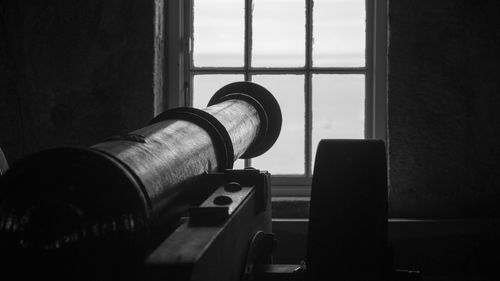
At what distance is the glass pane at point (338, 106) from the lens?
10.3ft

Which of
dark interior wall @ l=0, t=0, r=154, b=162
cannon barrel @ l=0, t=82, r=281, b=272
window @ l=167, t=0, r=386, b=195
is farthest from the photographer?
window @ l=167, t=0, r=386, b=195

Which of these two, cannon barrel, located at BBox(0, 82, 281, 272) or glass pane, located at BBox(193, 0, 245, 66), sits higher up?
glass pane, located at BBox(193, 0, 245, 66)

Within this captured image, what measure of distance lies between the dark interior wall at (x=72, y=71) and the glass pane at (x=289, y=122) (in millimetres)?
595

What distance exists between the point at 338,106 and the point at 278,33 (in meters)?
0.45

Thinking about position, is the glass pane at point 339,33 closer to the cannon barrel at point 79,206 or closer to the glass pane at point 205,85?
the glass pane at point 205,85

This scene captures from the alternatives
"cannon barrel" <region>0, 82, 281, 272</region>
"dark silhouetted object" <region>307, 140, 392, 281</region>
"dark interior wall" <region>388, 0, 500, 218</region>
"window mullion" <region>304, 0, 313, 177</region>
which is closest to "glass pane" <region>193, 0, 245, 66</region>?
"window mullion" <region>304, 0, 313, 177</region>

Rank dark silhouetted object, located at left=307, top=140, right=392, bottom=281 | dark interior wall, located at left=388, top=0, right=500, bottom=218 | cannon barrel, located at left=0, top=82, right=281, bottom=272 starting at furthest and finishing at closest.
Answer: dark interior wall, located at left=388, top=0, right=500, bottom=218
dark silhouetted object, located at left=307, top=140, right=392, bottom=281
cannon barrel, located at left=0, top=82, right=281, bottom=272

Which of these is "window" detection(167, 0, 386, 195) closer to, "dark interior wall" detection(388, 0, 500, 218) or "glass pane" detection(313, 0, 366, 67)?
"glass pane" detection(313, 0, 366, 67)

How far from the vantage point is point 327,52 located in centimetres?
316

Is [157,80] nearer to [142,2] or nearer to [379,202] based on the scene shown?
[142,2]

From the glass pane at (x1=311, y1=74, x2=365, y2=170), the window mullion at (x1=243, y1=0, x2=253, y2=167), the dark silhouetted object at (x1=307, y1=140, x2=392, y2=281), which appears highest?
the window mullion at (x1=243, y1=0, x2=253, y2=167)

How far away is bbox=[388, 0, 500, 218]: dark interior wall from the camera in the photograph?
2.88m

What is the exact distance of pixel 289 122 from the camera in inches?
125

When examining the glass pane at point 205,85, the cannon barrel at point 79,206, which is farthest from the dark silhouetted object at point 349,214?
the glass pane at point 205,85
